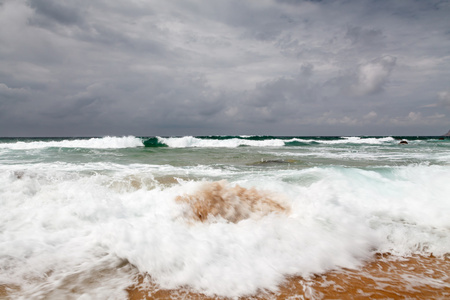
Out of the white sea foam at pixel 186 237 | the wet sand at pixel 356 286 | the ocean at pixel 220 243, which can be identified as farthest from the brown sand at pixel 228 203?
the wet sand at pixel 356 286

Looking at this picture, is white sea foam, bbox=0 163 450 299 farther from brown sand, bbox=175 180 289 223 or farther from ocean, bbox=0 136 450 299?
brown sand, bbox=175 180 289 223

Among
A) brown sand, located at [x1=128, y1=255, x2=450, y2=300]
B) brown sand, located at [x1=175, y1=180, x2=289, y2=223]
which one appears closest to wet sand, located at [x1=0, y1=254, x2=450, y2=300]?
brown sand, located at [x1=128, y1=255, x2=450, y2=300]

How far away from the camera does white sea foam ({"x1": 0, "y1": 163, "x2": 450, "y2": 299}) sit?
96.1 inches

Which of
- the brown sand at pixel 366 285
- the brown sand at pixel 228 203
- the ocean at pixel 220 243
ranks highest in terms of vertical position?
the brown sand at pixel 228 203

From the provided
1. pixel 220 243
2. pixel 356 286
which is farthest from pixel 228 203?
pixel 356 286

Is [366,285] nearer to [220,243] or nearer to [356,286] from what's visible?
[356,286]

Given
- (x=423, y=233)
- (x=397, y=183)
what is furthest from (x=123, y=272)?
(x=397, y=183)

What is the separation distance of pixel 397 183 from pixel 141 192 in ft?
16.8

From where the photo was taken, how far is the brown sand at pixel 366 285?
2.24 metres

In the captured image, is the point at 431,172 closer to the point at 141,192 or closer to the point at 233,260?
the point at 233,260

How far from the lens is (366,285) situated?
241 cm

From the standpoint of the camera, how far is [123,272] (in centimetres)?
253

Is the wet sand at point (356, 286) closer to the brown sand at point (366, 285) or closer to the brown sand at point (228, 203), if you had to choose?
the brown sand at point (366, 285)

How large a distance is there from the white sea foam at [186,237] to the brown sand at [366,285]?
0.10m
